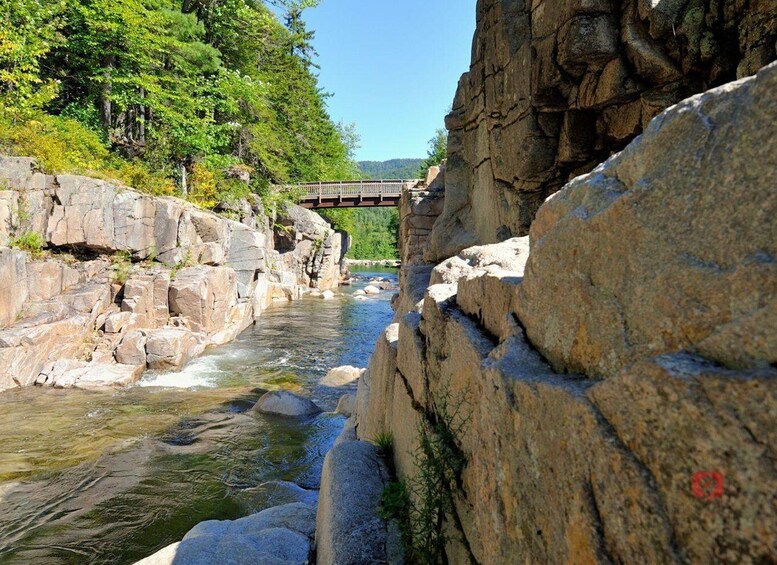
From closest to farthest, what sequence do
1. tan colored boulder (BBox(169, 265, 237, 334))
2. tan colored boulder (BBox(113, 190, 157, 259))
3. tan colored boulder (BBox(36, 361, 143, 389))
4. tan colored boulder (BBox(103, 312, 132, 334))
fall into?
tan colored boulder (BBox(36, 361, 143, 389)), tan colored boulder (BBox(103, 312, 132, 334)), tan colored boulder (BBox(113, 190, 157, 259)), tan colored boulder (BBox(169, 265, 237, 334))

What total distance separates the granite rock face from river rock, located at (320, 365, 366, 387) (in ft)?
12.9

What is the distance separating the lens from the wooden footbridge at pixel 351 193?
32281mm

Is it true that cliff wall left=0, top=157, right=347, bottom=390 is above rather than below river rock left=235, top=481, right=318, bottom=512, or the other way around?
above

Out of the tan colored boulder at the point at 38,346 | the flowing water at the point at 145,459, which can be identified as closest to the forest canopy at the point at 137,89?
the tan colored boulder at the point at 38,346

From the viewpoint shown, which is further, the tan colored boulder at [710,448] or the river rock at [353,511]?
the river rock at [353,511]

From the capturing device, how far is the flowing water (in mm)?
6246

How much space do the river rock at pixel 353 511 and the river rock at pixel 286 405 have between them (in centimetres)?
571

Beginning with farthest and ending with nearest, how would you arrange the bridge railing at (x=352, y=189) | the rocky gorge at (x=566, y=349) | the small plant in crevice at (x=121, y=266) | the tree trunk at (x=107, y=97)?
1. the bridge railing at (x=352, y=189)
2. the tree trunk at (x=107, y=97)
3. the small plant in crevice at (x=121, y=266)
4. the rocky gorge at (x=566, y=349)

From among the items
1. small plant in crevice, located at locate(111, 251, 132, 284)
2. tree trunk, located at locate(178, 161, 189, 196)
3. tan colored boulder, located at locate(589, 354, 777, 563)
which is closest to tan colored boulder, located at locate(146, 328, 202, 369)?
Result: small plant in crevice, located at locate(111, 251, 132, 284)

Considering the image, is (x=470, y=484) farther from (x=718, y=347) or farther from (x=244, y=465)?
(x=244, y=465)

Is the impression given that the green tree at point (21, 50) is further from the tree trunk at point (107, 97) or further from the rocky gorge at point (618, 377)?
the rocky gorge at point (618, 377)

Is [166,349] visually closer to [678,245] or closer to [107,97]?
[107,97]

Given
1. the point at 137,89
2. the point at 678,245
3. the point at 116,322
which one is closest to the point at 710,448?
the point at 678,245

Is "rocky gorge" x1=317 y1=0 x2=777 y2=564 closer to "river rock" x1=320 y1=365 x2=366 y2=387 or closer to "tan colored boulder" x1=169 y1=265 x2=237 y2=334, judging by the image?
"river rock" x1=320 y1=365 x2=366 y2=387
